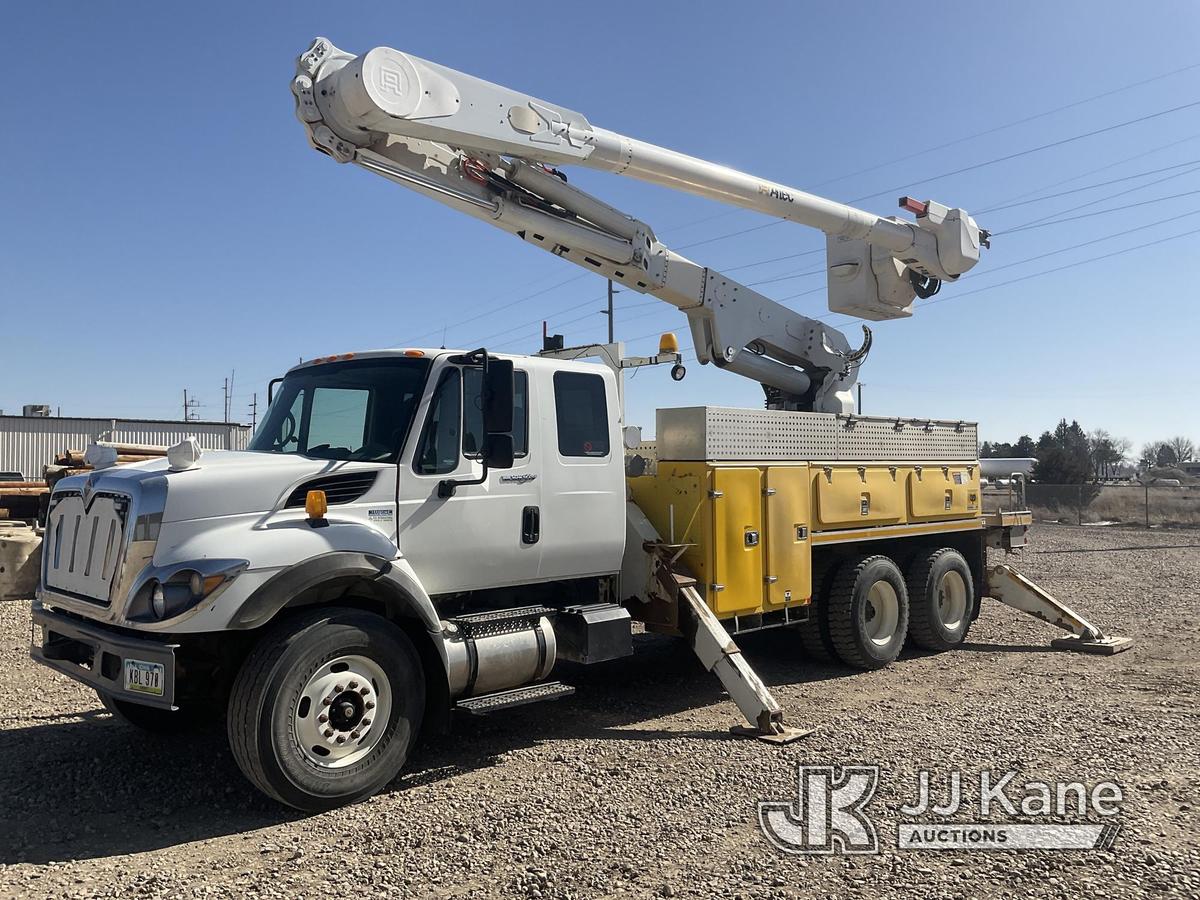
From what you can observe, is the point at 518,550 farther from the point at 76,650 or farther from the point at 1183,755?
the point at 1183,755

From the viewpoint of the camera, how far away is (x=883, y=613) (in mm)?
8789

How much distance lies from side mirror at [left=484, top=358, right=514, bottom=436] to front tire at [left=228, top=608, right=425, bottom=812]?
1287 mm

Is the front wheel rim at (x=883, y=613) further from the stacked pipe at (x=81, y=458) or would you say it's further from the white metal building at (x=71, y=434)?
the white metal building at (x=71, y=434)

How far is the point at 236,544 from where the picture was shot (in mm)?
4625

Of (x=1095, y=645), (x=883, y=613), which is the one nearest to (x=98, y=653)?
(x=883, y=613)

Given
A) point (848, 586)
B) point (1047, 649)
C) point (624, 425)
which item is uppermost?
point (624, 425)

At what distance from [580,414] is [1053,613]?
6.45 m

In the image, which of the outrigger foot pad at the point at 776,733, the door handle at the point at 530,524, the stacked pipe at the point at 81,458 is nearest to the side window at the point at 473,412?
the door handle at the point at 530,524

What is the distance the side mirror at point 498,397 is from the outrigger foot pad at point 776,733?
2725 mm

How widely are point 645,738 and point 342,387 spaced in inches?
123

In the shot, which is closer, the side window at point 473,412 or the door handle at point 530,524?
the side window at point 473,412

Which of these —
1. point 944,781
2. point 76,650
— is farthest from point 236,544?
point 944,781

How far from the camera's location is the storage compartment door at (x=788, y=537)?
24.3ft

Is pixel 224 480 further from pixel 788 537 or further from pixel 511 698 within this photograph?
pixel 788 537
